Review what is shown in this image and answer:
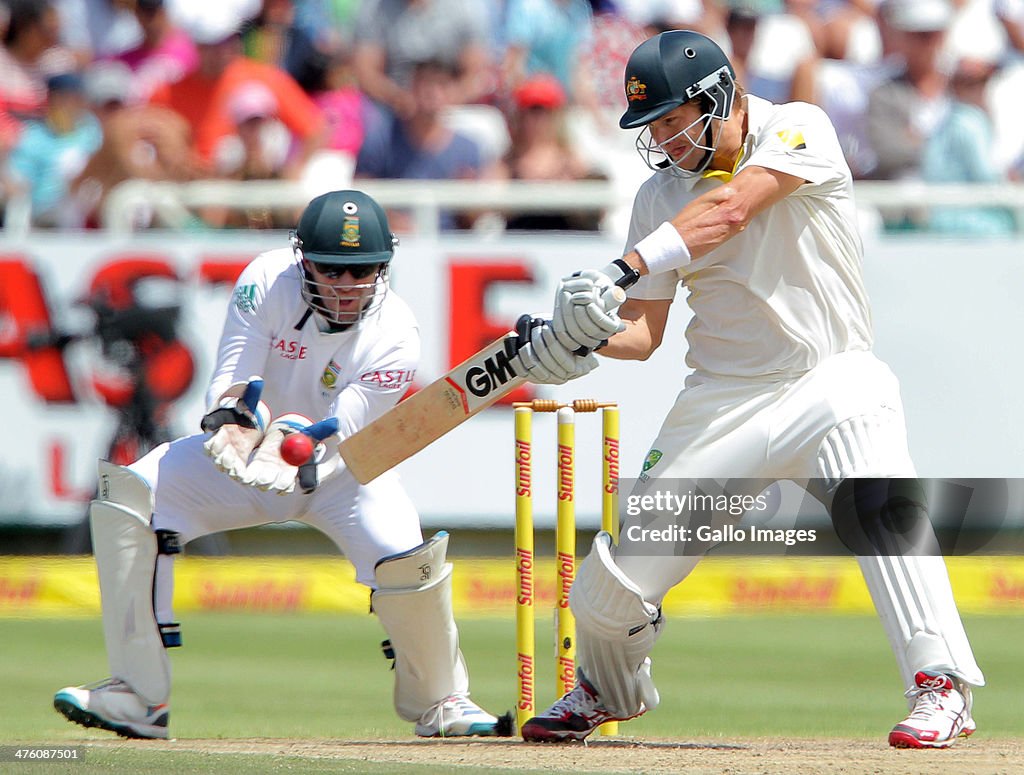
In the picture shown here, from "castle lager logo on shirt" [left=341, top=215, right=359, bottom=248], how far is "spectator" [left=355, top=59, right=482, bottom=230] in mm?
4475

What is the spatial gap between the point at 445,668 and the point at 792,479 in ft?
4.09

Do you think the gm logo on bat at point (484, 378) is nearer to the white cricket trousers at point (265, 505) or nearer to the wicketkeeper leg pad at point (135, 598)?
the white cricket trousers at point (265, 505)

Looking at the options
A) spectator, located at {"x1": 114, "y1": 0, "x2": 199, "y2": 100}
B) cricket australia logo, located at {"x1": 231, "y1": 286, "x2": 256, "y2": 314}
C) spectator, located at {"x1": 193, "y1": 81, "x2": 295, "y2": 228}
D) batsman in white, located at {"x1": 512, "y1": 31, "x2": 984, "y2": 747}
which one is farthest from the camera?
spectator, located at {"x1": 114, "y1": 0, "x2": 199, "y2": 100}

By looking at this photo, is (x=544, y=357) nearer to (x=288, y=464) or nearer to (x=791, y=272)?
(x=791, y=272)

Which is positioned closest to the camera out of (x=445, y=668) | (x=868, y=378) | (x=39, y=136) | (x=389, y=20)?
(x=868, y=378)

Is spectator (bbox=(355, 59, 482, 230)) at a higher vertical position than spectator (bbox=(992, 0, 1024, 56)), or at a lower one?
lower

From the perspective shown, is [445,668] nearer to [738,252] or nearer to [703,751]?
[703,751]

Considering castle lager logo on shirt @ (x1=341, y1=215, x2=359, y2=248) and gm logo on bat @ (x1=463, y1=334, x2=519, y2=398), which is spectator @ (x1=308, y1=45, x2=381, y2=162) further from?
gm logo on bat @ (x1=463, y1=334, x2=519, y2=398)

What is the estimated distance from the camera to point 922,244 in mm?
9352

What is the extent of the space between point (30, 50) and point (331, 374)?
19.6 ft

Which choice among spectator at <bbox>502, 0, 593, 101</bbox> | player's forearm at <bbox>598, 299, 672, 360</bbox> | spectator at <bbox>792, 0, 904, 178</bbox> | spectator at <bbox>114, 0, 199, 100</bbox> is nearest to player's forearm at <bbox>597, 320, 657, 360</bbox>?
player's forearm at <bbox>598, 299, 672, 360</bbox>

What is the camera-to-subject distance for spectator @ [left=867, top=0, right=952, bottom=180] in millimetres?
9875

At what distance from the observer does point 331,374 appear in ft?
18.4

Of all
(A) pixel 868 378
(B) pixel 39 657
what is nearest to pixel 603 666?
(A) pixel 868 378
